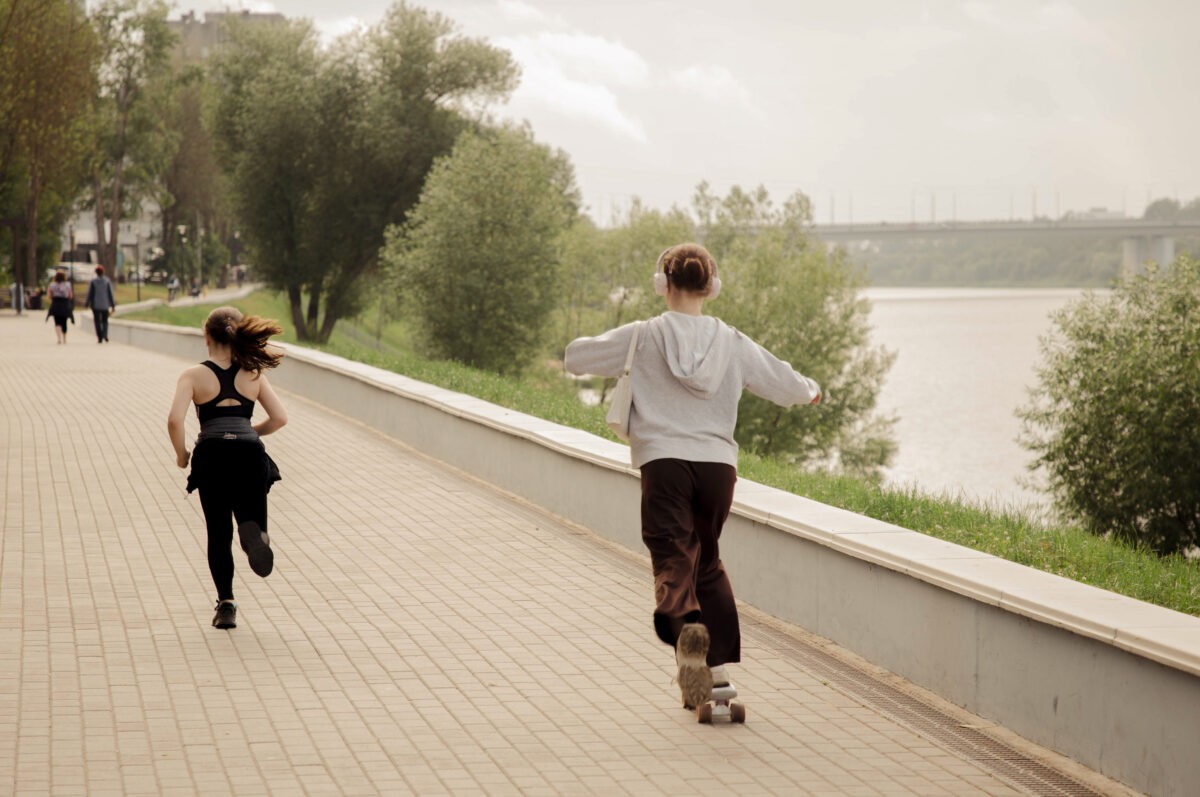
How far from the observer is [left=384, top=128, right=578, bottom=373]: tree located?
137 ft

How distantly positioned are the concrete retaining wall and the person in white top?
926 mm

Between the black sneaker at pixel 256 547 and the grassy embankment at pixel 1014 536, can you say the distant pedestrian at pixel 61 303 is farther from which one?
the black sneaker at pixel 256 547

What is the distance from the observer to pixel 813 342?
47812mm

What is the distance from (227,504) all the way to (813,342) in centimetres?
4173

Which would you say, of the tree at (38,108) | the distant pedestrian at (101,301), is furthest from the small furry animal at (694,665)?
the tree at (38,108)

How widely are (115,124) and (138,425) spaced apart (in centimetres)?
6109

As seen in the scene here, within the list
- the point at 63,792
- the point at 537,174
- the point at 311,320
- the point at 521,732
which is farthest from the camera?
the point at 311,320

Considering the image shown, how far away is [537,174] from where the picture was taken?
42969mm

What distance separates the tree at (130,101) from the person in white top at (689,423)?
213 feet

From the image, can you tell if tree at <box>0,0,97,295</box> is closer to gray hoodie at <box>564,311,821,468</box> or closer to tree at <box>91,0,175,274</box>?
tree at <box>91,0,175,274</box>

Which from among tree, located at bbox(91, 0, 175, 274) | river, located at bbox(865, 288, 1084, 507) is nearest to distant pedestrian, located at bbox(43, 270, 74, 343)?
river, located at bbox(865, 288, 1084, 507)

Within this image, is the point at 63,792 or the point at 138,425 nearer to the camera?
the point at 63,792

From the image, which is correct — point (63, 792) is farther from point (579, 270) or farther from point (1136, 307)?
point (579, 270)

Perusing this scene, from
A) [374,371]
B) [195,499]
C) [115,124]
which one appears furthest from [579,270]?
[195,499]
